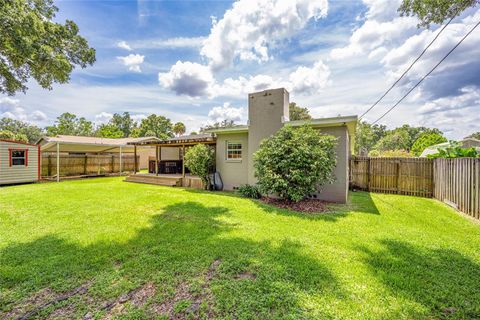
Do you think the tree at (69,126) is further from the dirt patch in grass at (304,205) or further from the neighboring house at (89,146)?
the dirt patch in grass at (304,205)

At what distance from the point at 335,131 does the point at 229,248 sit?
6469 mm

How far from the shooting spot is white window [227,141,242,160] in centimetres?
1055

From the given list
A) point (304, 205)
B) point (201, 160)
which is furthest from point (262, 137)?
point (304, 205)

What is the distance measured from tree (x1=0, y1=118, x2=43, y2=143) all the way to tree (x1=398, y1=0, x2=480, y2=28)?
6943cm

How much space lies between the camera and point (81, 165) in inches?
663

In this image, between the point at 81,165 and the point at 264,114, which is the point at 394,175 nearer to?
the point at 264,114

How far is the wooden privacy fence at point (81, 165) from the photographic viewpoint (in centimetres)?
1565

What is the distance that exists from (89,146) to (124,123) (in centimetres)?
3557

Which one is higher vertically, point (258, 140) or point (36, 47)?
point (36, 47)

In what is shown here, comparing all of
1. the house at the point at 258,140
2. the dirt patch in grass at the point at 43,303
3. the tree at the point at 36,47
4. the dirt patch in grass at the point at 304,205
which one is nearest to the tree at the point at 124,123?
the house at the point at 258,140

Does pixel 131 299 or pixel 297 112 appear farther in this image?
pixel 297 112

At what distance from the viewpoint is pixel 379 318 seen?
2.31 meters

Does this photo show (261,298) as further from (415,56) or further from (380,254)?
(415,56)

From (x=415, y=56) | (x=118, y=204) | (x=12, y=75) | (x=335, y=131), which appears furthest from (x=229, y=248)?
(x=415, y=56)
